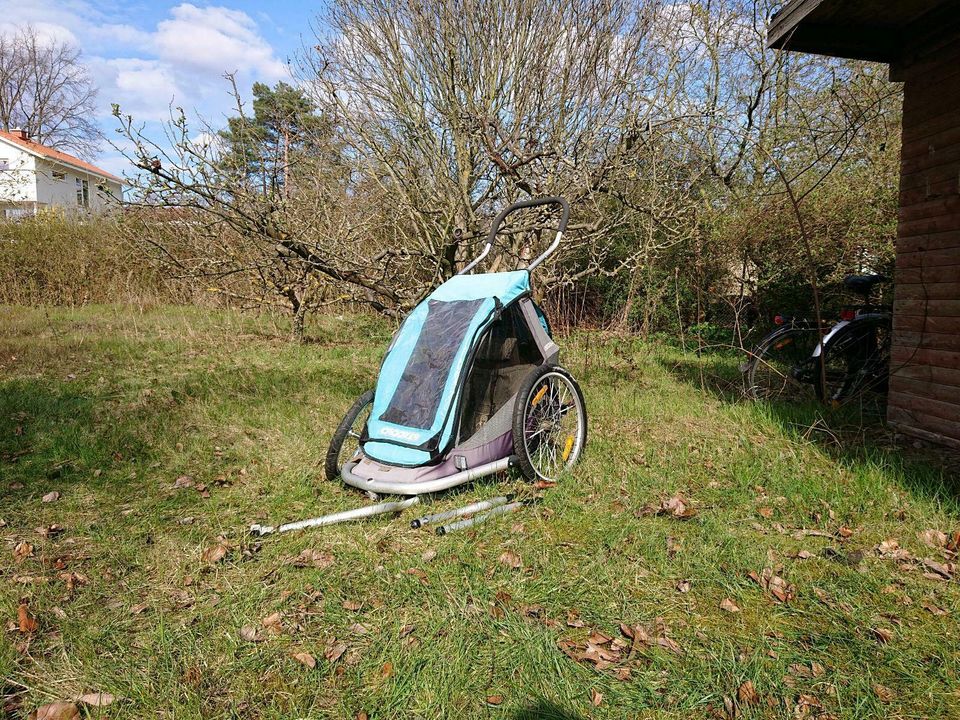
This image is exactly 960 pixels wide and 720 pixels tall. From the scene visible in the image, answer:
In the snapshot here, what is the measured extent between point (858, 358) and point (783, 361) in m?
0.85

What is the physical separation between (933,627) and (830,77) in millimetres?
10628

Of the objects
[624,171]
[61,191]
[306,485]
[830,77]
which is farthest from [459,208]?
[61,191]

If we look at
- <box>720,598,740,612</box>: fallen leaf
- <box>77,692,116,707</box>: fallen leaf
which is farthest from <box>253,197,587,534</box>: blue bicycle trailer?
<box>720,598,740,612</box>: fallen leaf

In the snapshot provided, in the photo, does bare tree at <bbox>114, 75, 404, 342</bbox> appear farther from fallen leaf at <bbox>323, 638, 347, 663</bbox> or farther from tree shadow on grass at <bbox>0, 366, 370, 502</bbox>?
fallen leaf at <bbox>323, 638, 347, 663</bbox>

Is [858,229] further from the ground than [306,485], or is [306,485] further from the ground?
[858,229]

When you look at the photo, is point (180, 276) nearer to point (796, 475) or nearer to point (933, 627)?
point (796, 475)

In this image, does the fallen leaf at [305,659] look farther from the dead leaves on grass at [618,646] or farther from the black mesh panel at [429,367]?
the black mesh panel at [429,367]

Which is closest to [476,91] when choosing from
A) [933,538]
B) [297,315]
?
[297,315]

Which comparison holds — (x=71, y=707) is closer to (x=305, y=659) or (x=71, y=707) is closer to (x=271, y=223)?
(x=305, y=659)

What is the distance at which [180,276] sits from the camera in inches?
325

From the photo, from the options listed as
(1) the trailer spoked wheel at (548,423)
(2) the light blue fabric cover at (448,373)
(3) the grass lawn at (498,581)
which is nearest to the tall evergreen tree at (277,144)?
(3) the grass lawn at (498,581)

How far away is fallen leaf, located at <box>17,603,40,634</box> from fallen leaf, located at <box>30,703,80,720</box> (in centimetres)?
52

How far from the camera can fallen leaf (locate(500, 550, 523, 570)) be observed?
9.37ft

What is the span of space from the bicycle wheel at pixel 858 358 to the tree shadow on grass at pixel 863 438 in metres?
0.12
